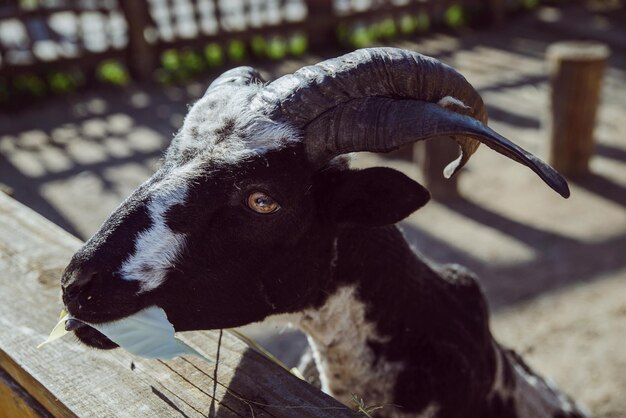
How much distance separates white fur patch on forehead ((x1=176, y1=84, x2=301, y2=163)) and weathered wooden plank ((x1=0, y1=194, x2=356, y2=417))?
53 centimetres

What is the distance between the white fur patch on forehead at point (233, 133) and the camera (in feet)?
6.55

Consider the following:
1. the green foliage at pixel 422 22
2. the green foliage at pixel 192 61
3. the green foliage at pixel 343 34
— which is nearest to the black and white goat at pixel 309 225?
the green foliage at pixel 192 61

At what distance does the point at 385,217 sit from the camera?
216cm

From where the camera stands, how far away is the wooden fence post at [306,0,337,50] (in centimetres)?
1085

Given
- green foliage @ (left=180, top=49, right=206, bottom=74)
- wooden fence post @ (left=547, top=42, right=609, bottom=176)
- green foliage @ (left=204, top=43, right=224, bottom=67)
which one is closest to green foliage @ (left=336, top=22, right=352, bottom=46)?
green foliage @ (left=204, top=43, right=224, bottom=67)

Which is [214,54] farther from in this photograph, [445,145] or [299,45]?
[445,145]

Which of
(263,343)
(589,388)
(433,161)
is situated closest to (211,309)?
(263,343)

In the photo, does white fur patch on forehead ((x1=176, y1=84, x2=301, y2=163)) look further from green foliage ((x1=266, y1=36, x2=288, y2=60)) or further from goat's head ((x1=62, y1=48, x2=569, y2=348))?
green foliage ((x1=266, y1=36, x2=288, y2=60))

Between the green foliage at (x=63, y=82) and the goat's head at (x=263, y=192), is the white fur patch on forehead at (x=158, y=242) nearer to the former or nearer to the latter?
the goat's head at (x=263, y=192)

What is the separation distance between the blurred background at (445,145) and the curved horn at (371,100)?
1.08 m

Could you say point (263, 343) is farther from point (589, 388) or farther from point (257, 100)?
point (257, 100)

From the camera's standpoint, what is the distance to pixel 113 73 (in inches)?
397

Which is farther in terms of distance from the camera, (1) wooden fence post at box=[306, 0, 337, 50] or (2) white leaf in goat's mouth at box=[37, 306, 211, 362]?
(1) wooden fence post at box=[306, 0, 337, 50]

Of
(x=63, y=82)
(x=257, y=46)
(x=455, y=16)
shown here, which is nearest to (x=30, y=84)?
(x=63, y=82)
